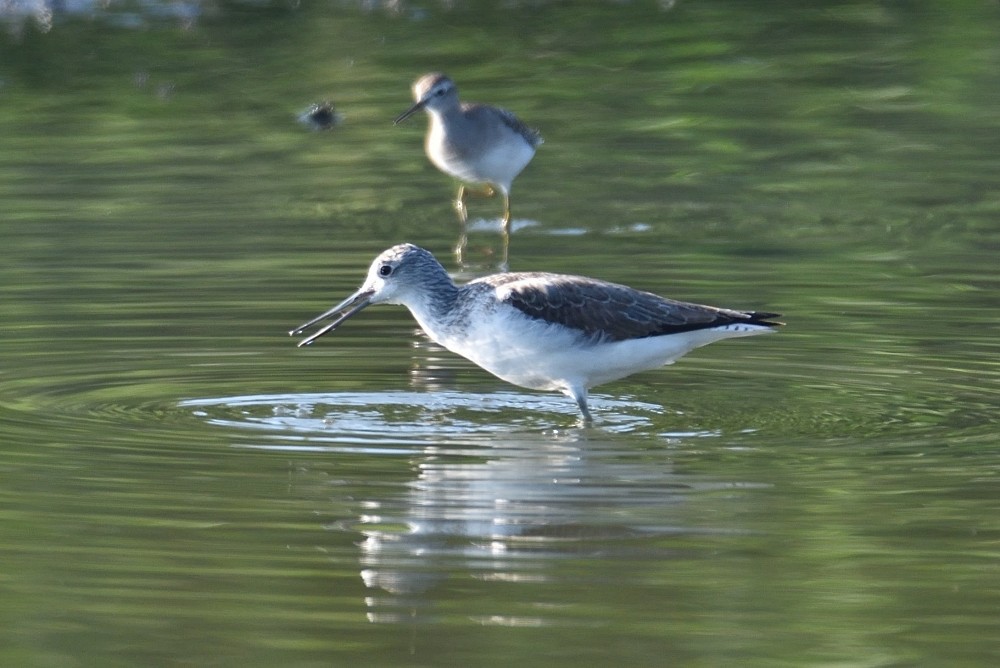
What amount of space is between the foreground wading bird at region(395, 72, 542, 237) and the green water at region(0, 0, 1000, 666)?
1.56 feet

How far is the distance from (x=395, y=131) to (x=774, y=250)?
7.71m

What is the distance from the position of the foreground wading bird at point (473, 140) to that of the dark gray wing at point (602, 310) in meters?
6.82

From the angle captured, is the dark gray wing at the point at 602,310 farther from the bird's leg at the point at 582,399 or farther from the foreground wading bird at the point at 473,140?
the foreground wading bird at the point at 473,140

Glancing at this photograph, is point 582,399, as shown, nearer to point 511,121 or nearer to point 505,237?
point 505,237

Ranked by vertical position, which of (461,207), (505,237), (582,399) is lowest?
(505,237)

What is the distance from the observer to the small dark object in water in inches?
827

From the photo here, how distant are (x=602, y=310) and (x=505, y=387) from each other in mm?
1231

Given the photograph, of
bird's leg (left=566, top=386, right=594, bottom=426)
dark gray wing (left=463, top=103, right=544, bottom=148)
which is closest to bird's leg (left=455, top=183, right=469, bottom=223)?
dark gray wing (left=463, top=103, right=544, bottom=148)

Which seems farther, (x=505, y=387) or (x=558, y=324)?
(x=505, y=387)

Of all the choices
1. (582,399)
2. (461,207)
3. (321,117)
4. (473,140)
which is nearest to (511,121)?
(473,140)

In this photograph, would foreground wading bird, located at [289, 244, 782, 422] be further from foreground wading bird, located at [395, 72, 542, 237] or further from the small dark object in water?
the small dark object in water

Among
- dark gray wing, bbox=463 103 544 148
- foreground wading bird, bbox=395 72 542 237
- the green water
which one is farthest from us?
dark gray wing, bbox=463 103 544 148

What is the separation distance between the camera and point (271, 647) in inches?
258

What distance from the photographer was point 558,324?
33.1ft
